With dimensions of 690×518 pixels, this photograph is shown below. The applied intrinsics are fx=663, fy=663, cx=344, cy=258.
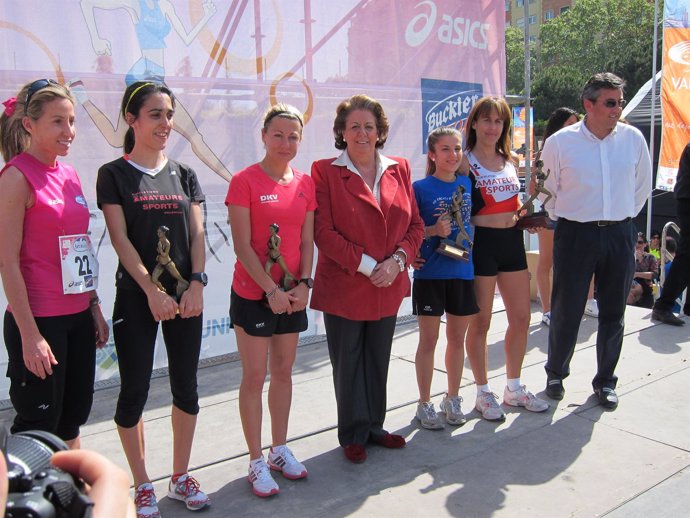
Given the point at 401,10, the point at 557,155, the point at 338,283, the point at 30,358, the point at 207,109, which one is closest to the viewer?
the point at 30,358

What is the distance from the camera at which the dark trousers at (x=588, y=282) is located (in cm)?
413

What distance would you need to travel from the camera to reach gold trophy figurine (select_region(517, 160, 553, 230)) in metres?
3.95

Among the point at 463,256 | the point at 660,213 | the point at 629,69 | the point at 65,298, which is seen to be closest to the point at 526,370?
the point at 463,256

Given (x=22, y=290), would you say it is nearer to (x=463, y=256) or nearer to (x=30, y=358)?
(x=30, y=358)

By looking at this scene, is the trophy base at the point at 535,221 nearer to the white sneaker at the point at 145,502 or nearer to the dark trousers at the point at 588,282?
the dark trousers at the point at 588,282

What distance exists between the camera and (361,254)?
3.35 m

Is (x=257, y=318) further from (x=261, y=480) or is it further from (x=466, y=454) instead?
(x=466, y=454)

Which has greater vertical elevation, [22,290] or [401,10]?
[401,10]

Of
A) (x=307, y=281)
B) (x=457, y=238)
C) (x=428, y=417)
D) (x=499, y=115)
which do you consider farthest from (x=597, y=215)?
(x=307, y=281)

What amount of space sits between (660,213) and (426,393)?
42.9 ft

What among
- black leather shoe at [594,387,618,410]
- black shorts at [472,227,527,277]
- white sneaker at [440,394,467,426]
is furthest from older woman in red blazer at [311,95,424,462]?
black leather shoe at [594,387,618,410]

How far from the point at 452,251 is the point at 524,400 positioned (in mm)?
1206

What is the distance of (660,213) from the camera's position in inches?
591

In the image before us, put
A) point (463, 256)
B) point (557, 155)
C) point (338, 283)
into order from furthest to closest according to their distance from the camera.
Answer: point (557, 155) < point (463, 256) < point (338, 283)
